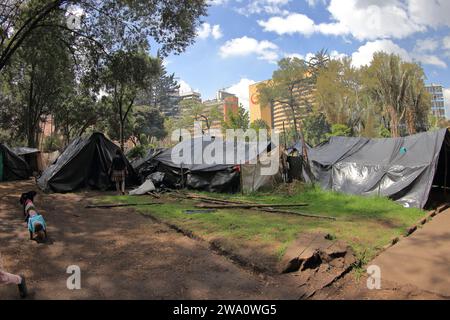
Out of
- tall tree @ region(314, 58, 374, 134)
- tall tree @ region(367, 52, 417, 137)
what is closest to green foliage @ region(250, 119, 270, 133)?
tall tree @ region(314, 58, 374, 134)

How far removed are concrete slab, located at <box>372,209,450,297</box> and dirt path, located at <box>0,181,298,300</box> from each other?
146 cm

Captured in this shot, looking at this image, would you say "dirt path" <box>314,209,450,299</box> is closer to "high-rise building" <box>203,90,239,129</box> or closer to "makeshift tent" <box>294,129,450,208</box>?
"makeshift tent" <box>294,129,450,208</box>

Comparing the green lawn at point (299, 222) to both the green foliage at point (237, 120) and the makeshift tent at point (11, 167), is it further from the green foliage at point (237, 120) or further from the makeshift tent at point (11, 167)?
the green foliage at point (237, 120)

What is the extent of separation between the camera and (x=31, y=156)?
22.1m

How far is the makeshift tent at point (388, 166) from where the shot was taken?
873 cm

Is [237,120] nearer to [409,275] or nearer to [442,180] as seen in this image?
[442,180]

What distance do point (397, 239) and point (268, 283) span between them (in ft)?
9.84

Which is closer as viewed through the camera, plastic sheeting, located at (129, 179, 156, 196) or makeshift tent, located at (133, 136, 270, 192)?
plastic sheeting, located at (129, 179, 156, 196)

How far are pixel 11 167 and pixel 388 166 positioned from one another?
19035 mm

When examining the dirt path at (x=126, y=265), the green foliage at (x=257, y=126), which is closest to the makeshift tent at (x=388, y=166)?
the dirt path at (x=126, y=265)

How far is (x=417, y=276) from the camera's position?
13.5ft

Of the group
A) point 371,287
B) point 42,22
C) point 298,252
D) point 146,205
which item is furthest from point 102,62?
point 371,287

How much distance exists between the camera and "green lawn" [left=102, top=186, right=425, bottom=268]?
17.5ft

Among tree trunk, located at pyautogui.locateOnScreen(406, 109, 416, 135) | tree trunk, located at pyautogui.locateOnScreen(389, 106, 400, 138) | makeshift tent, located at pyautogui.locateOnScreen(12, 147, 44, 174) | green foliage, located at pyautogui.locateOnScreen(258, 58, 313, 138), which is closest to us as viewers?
makeshift tent, located at pyautogui.locateOnScreen(12, 147, 44, 174)
